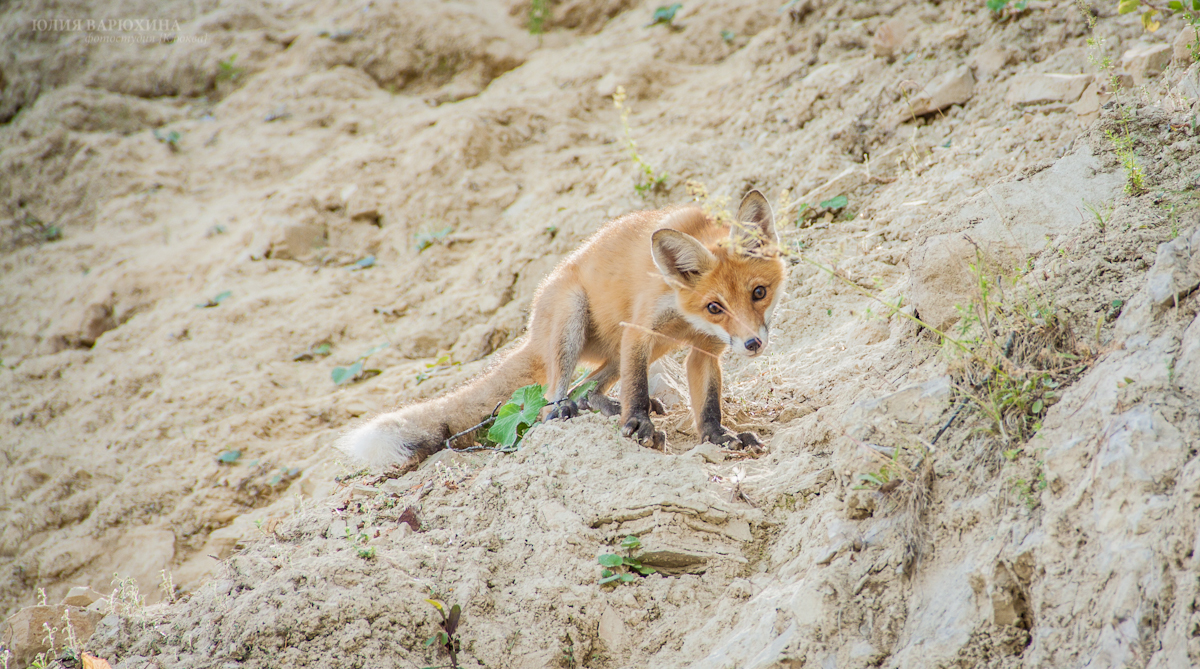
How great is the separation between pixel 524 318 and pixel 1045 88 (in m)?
3.42

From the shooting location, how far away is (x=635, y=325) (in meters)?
3.40

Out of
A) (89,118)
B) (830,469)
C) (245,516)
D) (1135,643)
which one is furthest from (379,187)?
(1135,643)

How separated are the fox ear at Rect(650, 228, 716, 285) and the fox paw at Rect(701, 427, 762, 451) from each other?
2.27ft

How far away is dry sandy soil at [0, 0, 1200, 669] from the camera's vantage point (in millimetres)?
1907

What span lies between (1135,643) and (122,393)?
6.07 meters

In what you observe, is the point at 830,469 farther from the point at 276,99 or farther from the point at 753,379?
the point at 276,99

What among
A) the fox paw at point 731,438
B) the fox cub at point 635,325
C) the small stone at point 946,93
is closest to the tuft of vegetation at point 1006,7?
the small stone at point 946,93

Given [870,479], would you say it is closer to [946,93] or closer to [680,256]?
[680,256]

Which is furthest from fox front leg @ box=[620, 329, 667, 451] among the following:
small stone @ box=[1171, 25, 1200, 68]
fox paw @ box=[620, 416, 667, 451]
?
small stone @ box=[1171, 25, 1200, 68]

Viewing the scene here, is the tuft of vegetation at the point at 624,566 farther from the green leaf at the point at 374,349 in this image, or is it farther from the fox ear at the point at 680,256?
the green leaf at the point at 374,349

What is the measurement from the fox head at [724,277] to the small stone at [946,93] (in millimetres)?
2054

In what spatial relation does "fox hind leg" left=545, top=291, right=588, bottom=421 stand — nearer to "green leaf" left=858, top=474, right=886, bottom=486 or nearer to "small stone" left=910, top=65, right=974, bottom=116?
"green leaf" left=858, top=474, right=886, bottom=486

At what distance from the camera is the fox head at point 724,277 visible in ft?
10.6

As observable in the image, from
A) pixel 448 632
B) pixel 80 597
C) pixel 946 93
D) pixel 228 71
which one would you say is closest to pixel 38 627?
pixel 80 597
